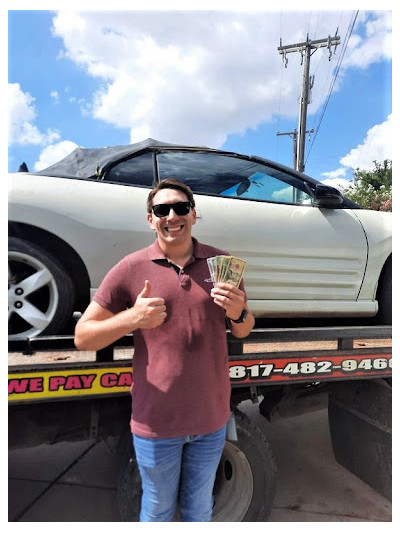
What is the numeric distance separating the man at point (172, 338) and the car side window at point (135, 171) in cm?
85

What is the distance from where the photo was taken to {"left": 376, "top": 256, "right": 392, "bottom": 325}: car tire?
273cm

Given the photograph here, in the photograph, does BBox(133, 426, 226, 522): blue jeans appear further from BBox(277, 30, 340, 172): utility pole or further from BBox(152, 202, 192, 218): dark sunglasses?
Result: BBox(277, 30, 340, 172): utility pole

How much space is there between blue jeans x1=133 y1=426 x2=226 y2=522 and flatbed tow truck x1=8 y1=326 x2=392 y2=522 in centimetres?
A: 36

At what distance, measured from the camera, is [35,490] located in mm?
2645

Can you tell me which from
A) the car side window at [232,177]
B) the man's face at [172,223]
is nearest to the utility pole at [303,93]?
the car side window at [232,177]

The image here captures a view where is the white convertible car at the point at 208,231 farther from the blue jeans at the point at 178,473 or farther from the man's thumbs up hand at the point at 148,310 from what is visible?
the blue jeans at the point at 178,473

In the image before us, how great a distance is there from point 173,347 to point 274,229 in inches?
49.0

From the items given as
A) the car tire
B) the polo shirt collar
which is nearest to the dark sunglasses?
the polo shirt collar

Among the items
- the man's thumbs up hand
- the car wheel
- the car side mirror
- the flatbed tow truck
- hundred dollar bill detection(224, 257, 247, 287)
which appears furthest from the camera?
the car side mirror

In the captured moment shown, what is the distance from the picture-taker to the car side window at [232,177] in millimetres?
2479

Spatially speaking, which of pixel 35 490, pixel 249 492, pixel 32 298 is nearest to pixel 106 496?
pixel 35 490

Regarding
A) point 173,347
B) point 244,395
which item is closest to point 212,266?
point 173,347

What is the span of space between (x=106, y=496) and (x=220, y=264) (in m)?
2.10

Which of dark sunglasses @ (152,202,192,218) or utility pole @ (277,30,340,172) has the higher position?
utility pole @ (277,30,340,172)
